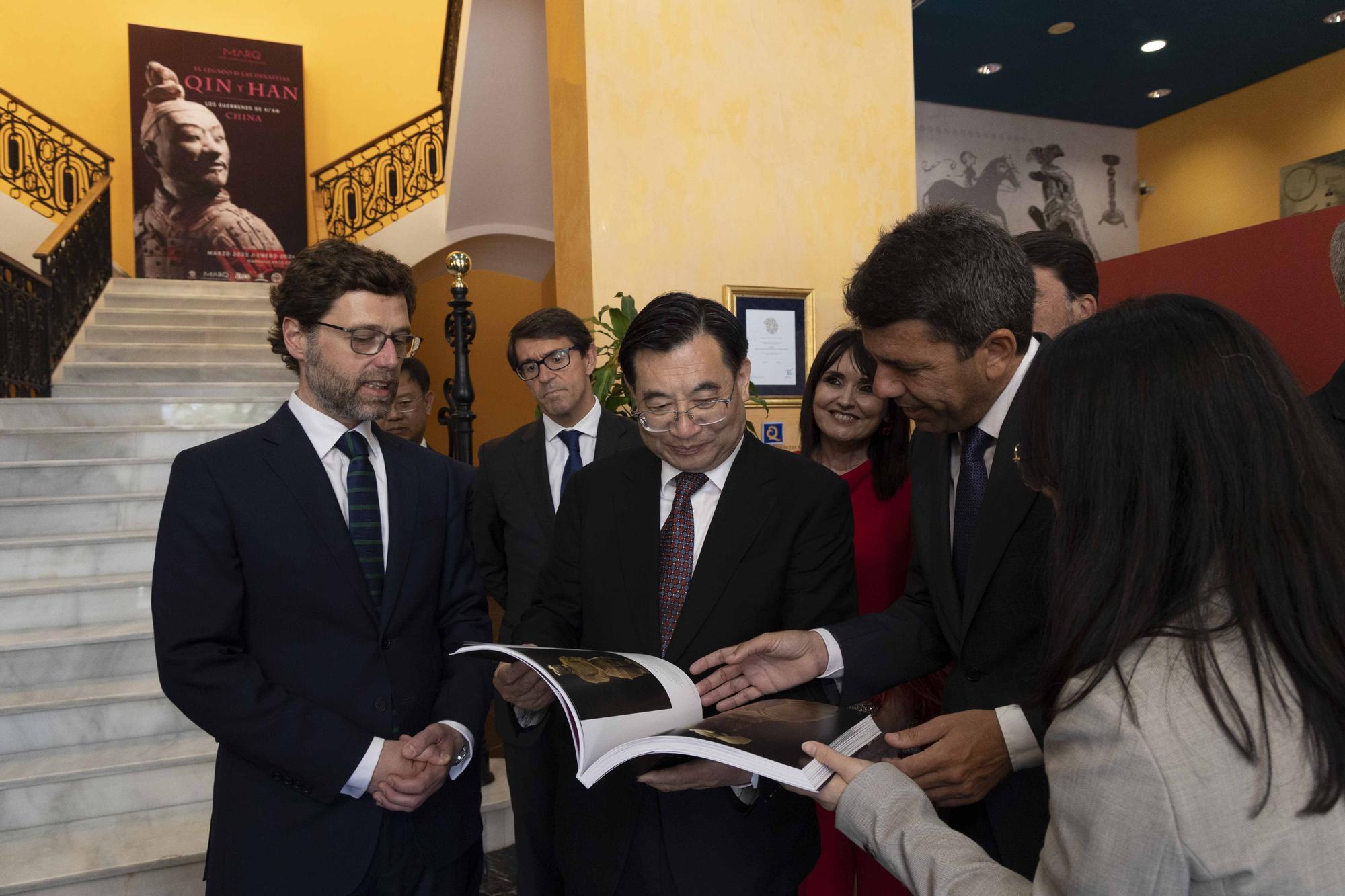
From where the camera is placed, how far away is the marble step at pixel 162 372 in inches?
289

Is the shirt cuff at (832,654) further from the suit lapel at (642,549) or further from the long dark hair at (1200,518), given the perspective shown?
the long dark hair at (1200,518)

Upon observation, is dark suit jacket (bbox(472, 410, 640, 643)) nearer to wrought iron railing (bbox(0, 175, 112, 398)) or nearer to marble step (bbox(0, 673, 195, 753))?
marble step (bbox(0, 673, 195, 753))

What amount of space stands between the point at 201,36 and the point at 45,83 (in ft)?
5.85

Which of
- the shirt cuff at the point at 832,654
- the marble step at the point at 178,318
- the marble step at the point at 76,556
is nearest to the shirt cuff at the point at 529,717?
the shirt cuff at the point at 832,654

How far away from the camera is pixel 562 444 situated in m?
3.27

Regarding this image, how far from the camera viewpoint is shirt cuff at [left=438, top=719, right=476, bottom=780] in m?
1.86

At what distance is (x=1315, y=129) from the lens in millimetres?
8289

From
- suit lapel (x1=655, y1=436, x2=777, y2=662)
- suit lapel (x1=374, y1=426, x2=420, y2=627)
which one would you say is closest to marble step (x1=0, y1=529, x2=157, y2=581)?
suit lapel (x1=374, y1=426, x2=420, y2=627)

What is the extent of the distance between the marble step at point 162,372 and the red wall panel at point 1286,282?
6827 millimetres

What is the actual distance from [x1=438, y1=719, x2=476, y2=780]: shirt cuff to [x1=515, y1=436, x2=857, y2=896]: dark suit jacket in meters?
0.22

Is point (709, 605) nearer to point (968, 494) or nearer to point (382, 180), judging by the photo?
point (968, 494)

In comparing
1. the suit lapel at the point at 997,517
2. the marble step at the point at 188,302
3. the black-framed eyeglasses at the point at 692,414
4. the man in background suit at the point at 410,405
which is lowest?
the suit lapel at the point at 997,517

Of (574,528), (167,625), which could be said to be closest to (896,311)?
(574,528)

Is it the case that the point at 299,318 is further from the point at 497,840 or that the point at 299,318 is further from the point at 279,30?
the point at 279,30
